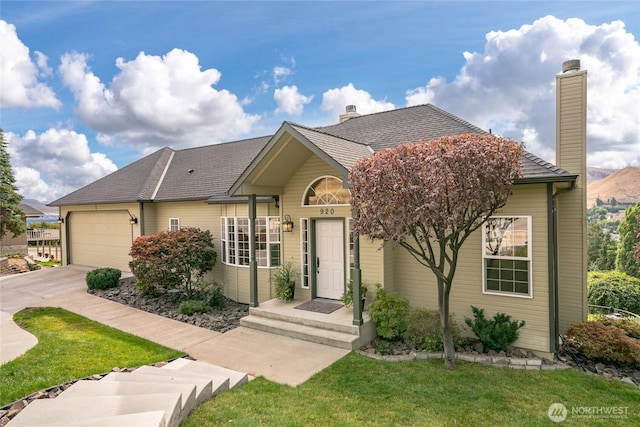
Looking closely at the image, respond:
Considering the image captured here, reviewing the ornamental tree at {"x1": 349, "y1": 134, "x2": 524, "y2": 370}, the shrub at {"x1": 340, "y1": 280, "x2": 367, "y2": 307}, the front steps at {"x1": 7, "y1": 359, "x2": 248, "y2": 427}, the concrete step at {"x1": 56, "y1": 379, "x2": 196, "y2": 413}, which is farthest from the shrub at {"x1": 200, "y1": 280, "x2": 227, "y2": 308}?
the ornamental tree at {"x1": 349, "y1": 134, "x2": 524, "y2": 370}

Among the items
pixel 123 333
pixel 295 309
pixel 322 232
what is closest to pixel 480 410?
pixel 295 309

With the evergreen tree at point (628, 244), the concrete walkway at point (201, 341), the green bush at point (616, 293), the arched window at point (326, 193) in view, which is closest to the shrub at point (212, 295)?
the concrete walkway at point (201, 341)

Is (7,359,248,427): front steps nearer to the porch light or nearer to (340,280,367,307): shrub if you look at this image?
(340,280,367,307): shrub

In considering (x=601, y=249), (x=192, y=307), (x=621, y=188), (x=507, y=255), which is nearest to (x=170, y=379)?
(x=192, y=307)

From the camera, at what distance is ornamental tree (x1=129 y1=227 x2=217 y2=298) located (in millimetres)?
10297

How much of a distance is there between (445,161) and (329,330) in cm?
441

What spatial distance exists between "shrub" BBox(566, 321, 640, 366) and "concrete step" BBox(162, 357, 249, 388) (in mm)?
6590

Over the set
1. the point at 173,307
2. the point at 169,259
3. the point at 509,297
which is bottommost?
the point at 173,307

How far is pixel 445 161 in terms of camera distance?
17.0 feet

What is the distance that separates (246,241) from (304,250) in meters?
2.40

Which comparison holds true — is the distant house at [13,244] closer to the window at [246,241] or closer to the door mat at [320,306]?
the window at [246,241]

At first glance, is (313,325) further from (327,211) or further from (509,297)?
(509,297)

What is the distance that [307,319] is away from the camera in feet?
25.5

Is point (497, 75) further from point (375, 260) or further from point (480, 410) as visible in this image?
point (480, 410)
